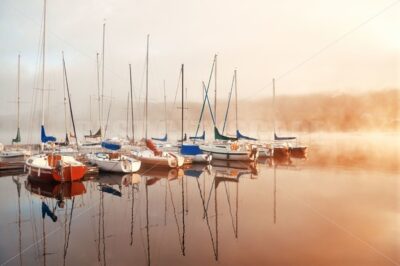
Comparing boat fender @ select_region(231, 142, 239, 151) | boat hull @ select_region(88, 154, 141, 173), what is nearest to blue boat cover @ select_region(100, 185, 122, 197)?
boat hull @ select_region(88, 154, 141, 173)

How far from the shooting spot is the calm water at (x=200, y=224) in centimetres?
841

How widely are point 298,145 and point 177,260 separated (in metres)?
51.0

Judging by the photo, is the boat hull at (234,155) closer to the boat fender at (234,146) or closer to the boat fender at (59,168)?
the boat fender at (234,146)

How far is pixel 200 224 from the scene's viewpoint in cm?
1149

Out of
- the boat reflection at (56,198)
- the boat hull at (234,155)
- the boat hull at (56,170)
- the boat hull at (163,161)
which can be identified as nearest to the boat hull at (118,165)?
the boat hull at (163,161)

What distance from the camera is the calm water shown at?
27.6ft

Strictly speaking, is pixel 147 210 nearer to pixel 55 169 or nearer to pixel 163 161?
pixel 55 169

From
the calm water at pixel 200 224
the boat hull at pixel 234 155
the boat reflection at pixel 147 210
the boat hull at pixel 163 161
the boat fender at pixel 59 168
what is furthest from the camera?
the boat hull at pixel 234 155

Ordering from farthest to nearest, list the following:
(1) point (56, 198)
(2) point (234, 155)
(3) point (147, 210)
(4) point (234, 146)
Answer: (4) point (234, 146) → (2) point (234, 155) → (1) point (56, 198) → (3) point (147, 210)

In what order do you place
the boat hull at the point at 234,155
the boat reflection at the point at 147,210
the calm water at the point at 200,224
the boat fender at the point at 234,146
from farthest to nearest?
the boat fender at the point at 234,146 → the boat hull at the point at 234,155 → the boat reflection at the point at 147,210 → the calm water at the point at 200,224

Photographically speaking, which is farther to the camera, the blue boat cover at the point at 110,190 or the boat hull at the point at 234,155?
the boat hull at the point at 234,155

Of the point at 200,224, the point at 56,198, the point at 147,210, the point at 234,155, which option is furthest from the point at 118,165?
the point at 234,155

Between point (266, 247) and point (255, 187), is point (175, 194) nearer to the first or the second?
point (255, 187)

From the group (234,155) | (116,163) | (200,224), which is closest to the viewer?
(200,224)
